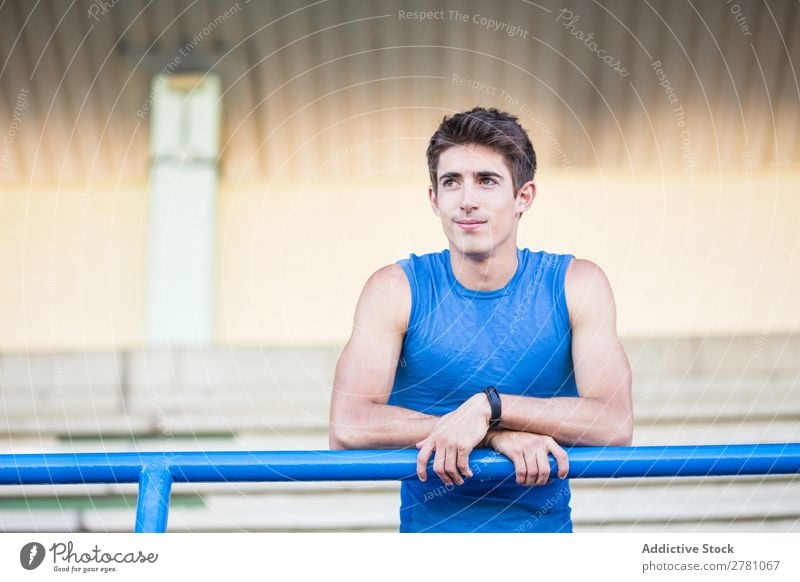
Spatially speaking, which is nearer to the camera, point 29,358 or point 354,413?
point 354,413

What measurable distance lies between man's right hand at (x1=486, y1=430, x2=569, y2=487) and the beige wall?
6.97ft

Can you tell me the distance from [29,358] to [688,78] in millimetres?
2236

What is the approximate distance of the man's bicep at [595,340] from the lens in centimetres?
119

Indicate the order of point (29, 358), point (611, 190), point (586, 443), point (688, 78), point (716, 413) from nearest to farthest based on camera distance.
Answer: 1. point (586, 443)
2. point (716, 413)
3. point (29, 358)
4. point (688, 78)
5. point (611, 190)

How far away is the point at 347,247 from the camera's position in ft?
11.2

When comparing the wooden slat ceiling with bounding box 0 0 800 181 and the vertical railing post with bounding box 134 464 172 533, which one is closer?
the vertical railing post with bounding box 134 464 172 533

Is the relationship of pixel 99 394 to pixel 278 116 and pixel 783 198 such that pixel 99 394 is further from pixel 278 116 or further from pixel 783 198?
pixel 783 198

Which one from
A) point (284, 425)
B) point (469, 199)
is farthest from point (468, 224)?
point (284, 425)

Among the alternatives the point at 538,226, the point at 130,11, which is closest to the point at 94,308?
the point at 130,11

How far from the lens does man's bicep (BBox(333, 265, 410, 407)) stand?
121 centimetres

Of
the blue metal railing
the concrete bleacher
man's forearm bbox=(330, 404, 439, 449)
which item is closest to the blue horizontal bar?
the blue metal railing

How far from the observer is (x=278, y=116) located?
10.5 ft

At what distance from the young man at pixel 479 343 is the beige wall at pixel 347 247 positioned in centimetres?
177

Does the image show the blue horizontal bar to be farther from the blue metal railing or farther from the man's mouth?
the man's mouth
